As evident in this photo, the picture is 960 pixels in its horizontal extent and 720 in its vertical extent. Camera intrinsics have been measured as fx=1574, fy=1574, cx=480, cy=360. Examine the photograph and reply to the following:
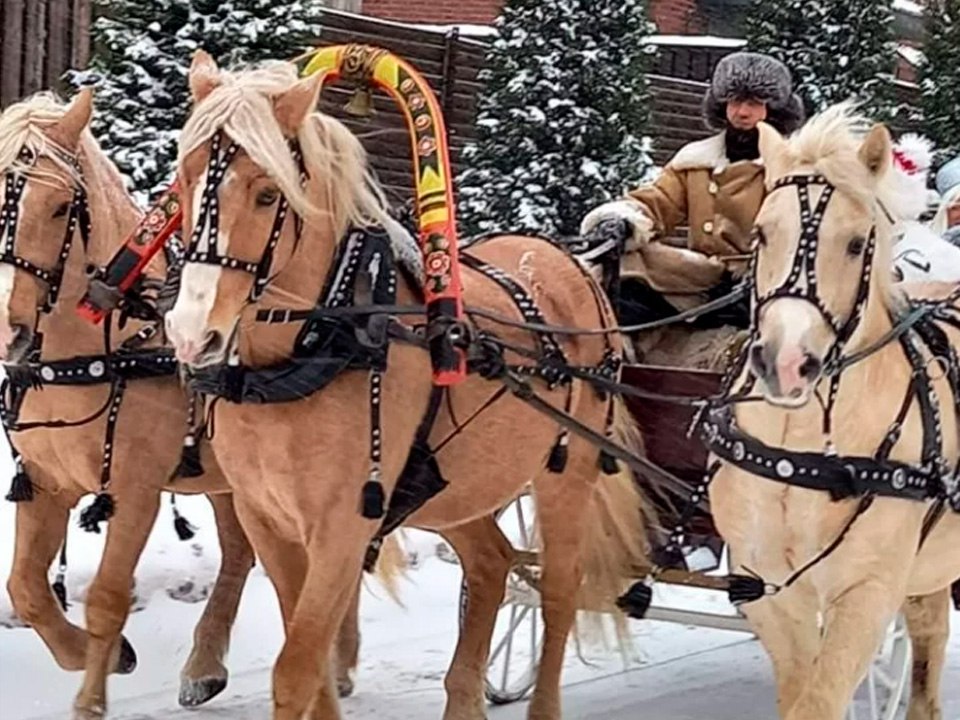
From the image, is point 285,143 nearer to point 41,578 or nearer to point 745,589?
point 745,589

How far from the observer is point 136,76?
26.5 feet

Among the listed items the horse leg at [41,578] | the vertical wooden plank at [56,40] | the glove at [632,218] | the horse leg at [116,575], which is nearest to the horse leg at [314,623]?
the horse leg at [116,575]

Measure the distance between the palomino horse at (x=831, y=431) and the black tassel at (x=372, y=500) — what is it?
862 millimetres

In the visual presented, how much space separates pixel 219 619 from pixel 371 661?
3.20ft

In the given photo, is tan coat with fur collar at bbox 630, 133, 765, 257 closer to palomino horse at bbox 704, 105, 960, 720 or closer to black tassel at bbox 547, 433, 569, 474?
black tassel at bbox 547, 433, 569, 474

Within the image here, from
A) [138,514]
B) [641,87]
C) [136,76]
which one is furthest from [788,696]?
[641,87]

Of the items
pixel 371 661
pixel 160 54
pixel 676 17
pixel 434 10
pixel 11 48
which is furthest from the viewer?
pixel 676 17

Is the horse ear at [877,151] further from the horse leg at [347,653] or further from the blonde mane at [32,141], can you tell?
the horse leg at [347,653]

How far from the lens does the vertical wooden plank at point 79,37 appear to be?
9680 millimetres

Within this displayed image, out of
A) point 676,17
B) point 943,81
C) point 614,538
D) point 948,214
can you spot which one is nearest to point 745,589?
point 614,538

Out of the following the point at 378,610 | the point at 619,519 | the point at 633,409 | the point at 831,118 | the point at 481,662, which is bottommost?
the point at 378,610

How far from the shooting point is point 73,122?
442 cm

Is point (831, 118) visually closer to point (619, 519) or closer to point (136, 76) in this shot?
point (619, 519)

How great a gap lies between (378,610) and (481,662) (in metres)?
2.09
